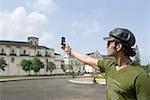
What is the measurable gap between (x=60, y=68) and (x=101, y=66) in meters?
92.1

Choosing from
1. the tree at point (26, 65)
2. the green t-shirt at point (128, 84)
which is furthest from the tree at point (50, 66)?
the green t-shirt at point (128, 84)

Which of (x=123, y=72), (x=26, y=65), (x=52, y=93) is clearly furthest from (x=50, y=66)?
(x=123, y=72)

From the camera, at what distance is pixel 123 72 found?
2283mm

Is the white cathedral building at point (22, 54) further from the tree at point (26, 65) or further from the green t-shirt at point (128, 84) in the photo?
the green t-shirt at point (128, 84)

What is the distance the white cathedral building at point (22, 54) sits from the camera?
8144 cm

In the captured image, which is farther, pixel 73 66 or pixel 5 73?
pixel 73 66

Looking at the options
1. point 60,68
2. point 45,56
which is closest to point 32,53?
point 45,56

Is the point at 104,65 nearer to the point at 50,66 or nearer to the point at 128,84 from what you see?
the point at 128,84

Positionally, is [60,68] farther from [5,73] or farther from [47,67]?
[5,73]

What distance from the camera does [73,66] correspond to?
339 feet

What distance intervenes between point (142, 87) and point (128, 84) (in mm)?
119

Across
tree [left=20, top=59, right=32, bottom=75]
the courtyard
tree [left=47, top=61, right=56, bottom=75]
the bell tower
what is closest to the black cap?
the courtyard

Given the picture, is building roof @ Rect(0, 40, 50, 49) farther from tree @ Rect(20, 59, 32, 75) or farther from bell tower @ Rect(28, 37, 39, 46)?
tree @ Rect(20, 59, 32, 75)

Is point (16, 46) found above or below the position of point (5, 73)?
above
